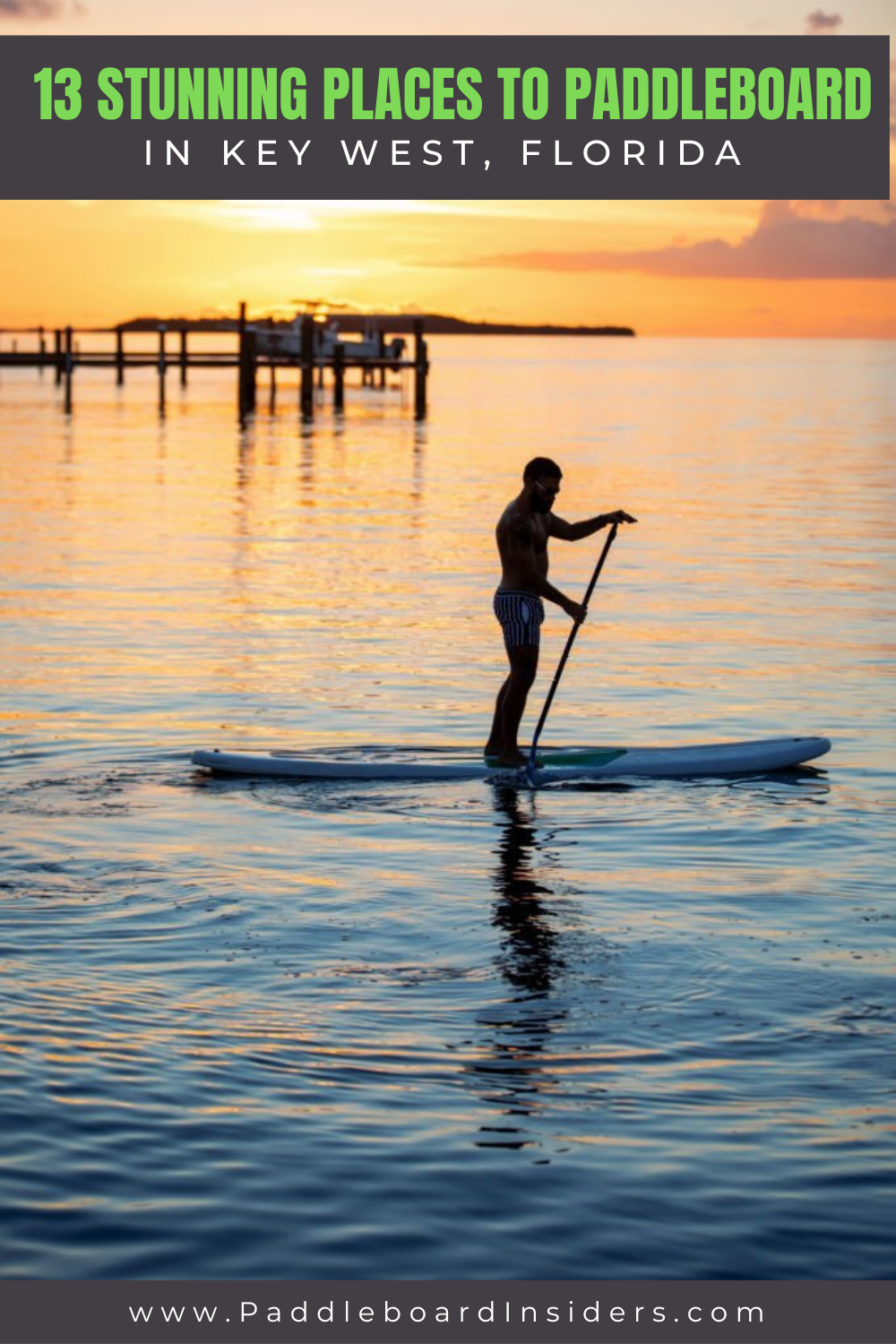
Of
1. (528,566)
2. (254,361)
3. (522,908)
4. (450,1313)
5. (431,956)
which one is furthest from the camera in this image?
(254,361)

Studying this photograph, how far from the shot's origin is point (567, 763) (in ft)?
45.5

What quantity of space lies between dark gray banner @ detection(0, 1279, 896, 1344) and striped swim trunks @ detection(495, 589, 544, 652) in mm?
7571

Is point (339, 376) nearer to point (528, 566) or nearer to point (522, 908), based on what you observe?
point (528, 566)

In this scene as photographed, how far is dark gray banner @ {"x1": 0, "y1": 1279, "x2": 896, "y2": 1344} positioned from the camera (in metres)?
6.07

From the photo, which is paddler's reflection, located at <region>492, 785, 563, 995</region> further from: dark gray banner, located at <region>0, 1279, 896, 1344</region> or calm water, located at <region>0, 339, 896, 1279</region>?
dark gray banner, located at <region>0, 1279, 896, 1344</region>

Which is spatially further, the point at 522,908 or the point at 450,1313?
the point at 522,908

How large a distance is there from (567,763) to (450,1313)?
784 cm

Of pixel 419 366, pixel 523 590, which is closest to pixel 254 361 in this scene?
pixel 419 366

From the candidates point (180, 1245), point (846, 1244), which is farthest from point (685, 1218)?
point (180, 1245)

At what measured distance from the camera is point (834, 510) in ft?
122

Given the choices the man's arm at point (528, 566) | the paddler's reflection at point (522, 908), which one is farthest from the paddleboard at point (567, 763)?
the man's arm at point (528, 566)

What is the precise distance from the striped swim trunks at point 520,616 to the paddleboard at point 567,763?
0.83 m

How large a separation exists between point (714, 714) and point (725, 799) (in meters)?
3.51

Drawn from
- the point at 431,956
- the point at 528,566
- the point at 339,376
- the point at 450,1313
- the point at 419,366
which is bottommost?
the point at 450,1313
